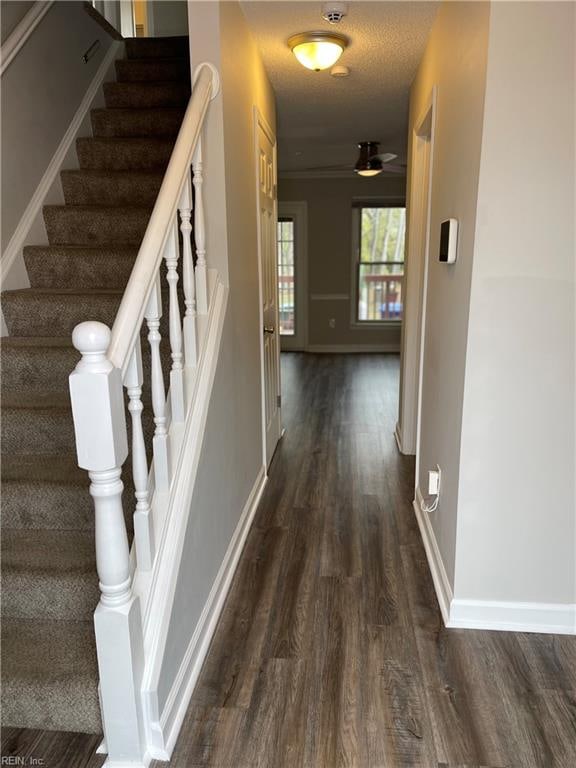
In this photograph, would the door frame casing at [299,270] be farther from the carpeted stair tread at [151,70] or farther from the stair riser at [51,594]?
the stair riser at [51,594]

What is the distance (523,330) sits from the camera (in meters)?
1.87

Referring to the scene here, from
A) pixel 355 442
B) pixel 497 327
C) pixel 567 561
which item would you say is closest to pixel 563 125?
pixel 497 327

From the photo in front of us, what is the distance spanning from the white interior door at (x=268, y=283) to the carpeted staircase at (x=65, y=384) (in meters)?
0.55

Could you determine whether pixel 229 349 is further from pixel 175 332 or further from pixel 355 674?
pixel 355 674

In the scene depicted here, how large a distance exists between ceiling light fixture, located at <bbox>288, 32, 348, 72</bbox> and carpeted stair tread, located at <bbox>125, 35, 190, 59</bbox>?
1280mm

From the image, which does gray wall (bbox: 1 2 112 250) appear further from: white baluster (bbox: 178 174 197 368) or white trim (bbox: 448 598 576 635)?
white trim (bbox: 448 598 576 635)

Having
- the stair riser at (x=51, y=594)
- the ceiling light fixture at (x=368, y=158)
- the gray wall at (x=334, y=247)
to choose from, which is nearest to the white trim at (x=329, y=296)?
the gray wall at (x=334, y=247)

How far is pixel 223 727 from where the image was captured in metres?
1.64

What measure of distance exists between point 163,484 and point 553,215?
1.52 m

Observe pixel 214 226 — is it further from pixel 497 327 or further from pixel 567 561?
pixel 567 561

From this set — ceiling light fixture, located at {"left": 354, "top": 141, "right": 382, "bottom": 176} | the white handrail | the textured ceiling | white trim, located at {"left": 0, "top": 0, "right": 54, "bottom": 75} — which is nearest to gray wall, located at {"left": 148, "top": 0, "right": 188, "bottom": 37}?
the textured ceiling

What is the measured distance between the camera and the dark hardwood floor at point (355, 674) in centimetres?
156

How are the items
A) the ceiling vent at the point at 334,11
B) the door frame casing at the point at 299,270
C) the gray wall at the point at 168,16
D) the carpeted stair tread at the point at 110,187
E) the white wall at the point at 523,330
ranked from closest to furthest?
1. the white wall at the point at 523,330
2. the ceiling vent at the point at 334,11
3. the carpeted stair tread at the point at 110,187
4. the gray wall at the point at 168,16
5. the door frame casing at the point at 299,270

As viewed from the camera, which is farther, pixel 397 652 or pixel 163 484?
pixel 397 652
